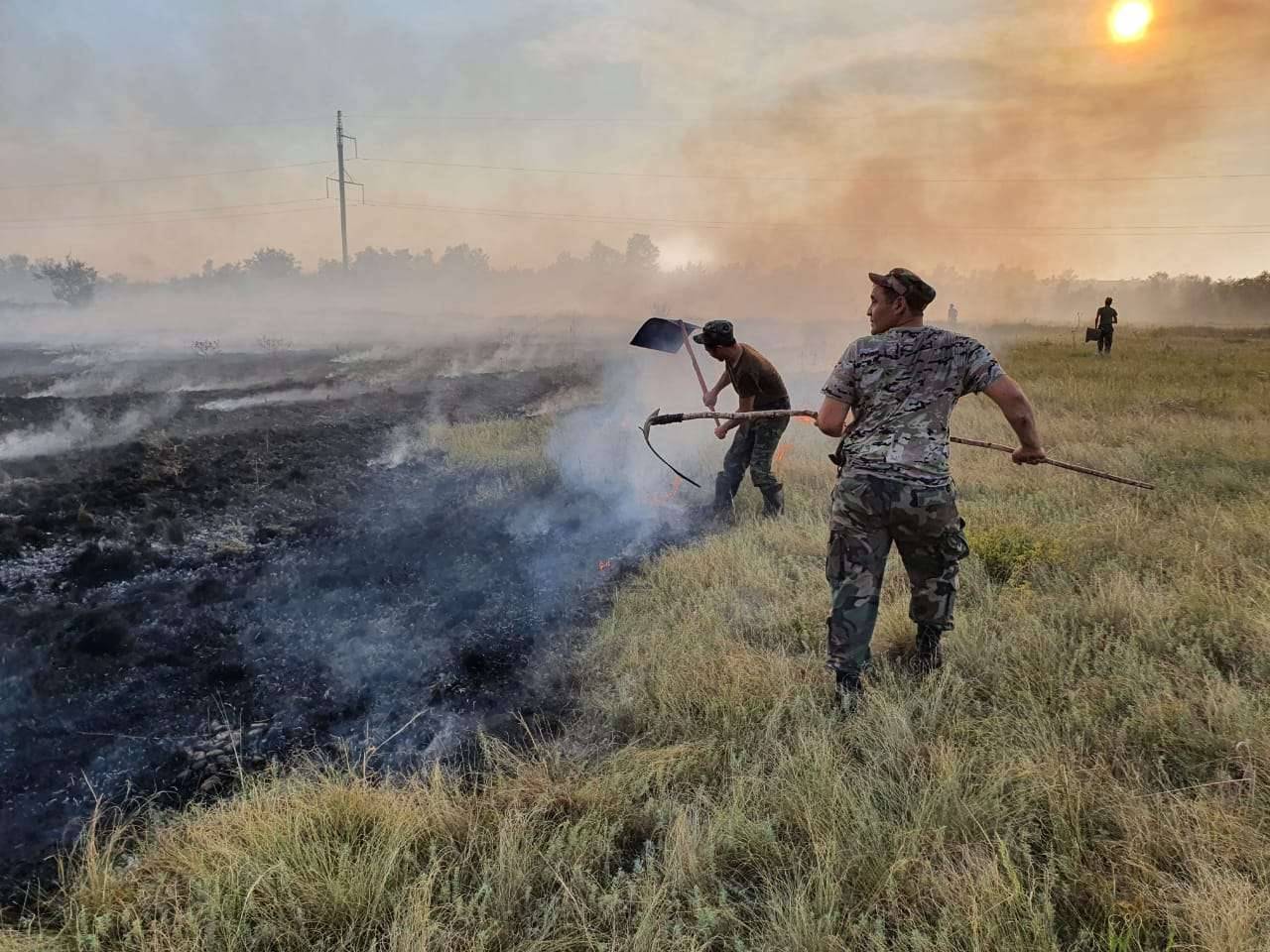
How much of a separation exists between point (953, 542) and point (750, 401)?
3169mm

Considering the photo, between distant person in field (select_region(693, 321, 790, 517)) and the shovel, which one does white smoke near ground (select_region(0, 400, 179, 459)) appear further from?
distant person in field (select_region(693, 321, 790, 517))

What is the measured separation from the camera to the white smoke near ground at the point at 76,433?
850 centimetres

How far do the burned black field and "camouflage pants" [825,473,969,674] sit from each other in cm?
174

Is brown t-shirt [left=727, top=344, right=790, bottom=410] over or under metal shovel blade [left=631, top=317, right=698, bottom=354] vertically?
under

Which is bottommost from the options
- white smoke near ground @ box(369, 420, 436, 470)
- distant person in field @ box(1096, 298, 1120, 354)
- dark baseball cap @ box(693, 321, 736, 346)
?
white smoke near ground @ box(369, 420, 436, 470)

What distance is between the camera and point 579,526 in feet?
22.2

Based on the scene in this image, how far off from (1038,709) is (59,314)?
4377cm

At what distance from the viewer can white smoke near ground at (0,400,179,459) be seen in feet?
27.9

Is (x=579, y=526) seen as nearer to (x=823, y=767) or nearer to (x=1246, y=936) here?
(x=823, y=767)

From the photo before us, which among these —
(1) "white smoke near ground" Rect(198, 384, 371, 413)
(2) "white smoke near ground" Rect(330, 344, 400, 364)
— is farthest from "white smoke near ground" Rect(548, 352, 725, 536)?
(2) "white smoke near ground" Rect(330, 344, 400, 364)

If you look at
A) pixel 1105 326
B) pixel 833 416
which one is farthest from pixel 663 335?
pixel 1105 326

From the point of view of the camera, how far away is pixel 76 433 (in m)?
9.48

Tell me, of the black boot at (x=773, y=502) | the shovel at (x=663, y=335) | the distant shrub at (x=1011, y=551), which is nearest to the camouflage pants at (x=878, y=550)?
the distant shrub at (x=1011, y=551)

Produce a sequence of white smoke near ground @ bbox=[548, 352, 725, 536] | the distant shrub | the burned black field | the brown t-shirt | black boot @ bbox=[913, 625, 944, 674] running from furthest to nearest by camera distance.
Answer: white smoke near ground @ bbox=[548, 352, 725, 536]
the brown t-shirt
the distant shrub
the burned black field
black boot @ bbox=[913, 625, 944, 674]
